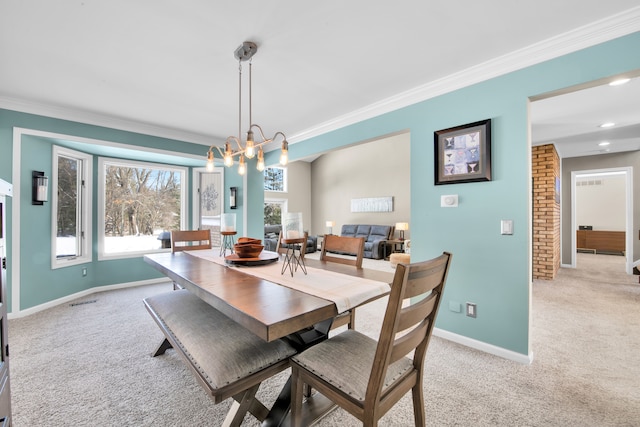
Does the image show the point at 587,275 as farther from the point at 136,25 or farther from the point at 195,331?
the point at 136,25

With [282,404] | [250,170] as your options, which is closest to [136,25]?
[282,404]

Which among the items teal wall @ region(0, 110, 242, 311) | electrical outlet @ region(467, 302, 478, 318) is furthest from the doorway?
teal wall @ region(0, 110, 242, 311)

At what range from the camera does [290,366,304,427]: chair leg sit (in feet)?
3.96

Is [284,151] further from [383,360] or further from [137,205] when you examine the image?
[137,205]

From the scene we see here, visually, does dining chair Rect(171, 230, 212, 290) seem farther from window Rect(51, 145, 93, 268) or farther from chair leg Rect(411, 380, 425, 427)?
chair leg Rect(411, 380, 425, 427)

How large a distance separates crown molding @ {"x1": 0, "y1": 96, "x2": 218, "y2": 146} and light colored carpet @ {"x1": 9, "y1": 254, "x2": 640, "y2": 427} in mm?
2318

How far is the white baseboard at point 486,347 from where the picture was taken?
204 cm

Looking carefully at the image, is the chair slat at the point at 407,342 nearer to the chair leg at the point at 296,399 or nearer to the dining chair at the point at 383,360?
the dining chair at the point at 383,360

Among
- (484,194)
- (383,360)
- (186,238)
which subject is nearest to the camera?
(383,360)

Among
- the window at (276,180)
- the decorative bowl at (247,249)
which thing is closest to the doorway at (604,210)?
the window at (276,180)

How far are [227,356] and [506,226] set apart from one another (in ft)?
7.23

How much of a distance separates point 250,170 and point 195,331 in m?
3.72

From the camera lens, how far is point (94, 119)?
330 centimetres

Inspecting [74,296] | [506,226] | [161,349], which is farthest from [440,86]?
[74,296]
